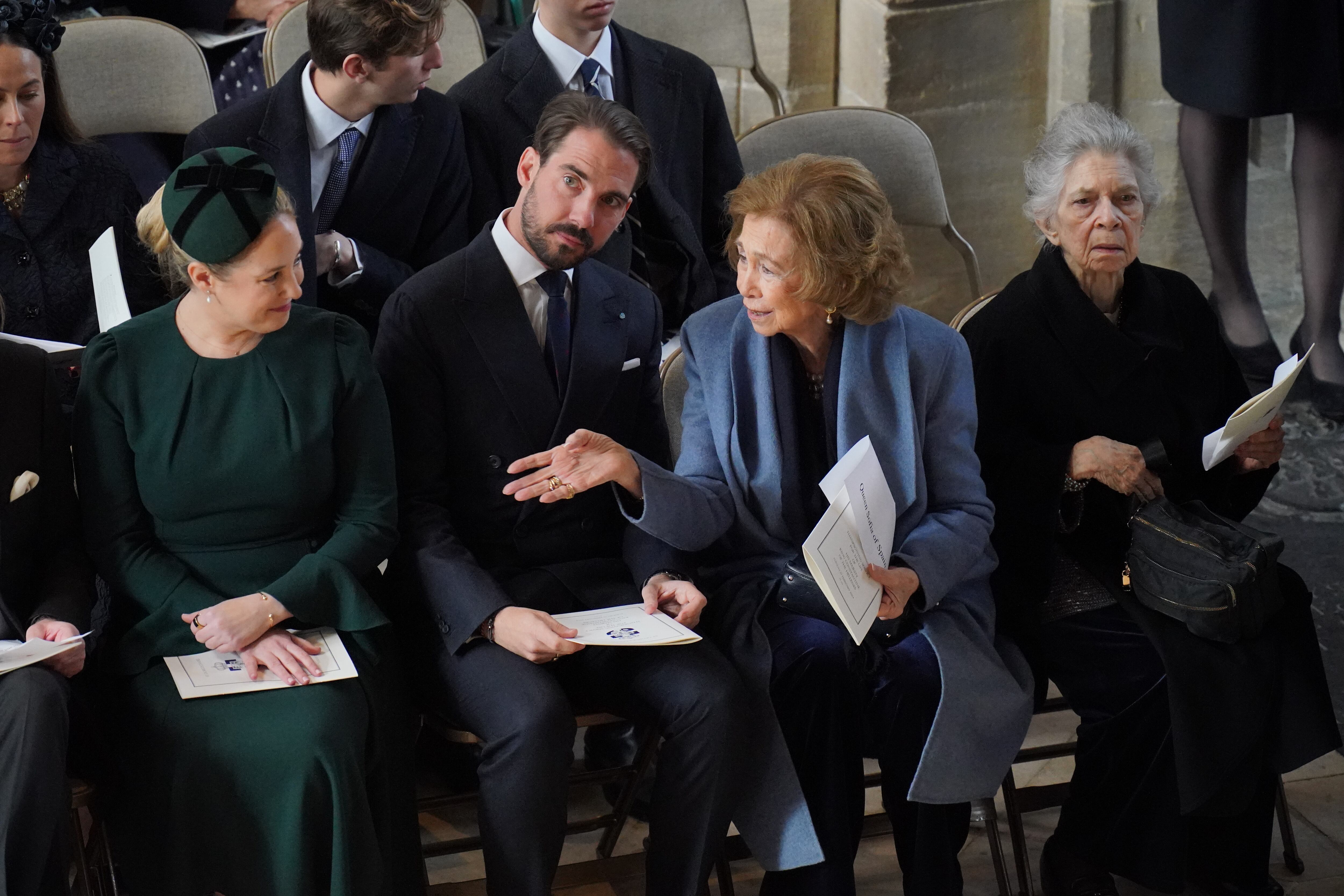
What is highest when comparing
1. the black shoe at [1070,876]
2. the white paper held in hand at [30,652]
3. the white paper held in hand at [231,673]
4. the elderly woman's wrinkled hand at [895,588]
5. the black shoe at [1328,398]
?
the white paper held in hand at [30,652]

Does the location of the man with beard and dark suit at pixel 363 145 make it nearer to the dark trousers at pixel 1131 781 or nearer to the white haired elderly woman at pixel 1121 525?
the white haired elderly woman at pixel 1121 525

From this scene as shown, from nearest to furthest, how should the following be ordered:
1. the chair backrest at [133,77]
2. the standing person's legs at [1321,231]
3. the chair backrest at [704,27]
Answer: the chair backrest at [133,77], the standing person's legs at [1321,231], the chair backrest at [704,27]

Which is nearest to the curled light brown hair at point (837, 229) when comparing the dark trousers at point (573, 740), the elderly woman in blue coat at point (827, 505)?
the elderly woman in blue coat at point (827, 505)

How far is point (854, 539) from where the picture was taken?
273 centimetres

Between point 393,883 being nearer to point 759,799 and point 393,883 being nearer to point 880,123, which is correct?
point 759,799

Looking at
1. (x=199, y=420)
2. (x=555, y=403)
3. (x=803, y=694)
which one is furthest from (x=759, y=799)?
(x=199, y=420)

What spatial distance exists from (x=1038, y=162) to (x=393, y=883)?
2.12 metres

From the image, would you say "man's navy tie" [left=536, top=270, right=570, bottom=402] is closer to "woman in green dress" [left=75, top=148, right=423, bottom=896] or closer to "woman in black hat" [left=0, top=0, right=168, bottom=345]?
"woman in green dress" [left=75, top=148, right=423, bottom=896]

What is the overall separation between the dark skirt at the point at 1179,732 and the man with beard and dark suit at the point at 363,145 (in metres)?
1.77

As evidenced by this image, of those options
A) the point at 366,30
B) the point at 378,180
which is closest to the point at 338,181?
the point at 378,180

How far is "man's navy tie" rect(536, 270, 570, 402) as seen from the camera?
3.10m

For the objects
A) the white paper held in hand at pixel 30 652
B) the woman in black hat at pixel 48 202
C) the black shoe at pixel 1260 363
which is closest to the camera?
the white paper held in hand at pixel 30 652

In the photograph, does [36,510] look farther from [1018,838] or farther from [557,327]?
[1018,838]

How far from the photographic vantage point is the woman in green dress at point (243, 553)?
101 inches
